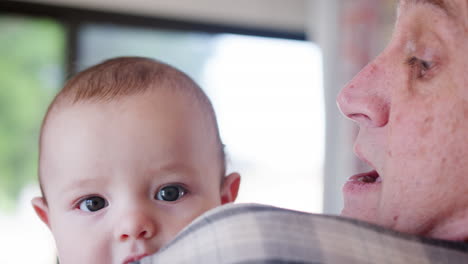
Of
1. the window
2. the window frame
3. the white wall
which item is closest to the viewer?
the window

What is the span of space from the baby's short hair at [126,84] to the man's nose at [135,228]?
0.21 m

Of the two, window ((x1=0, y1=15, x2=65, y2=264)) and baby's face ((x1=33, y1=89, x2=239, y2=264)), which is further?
window ((x1=0, y1=15, x2=65, y2=264))

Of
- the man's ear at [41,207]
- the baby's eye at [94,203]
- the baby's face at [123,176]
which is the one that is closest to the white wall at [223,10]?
the man's ear at [41,207]

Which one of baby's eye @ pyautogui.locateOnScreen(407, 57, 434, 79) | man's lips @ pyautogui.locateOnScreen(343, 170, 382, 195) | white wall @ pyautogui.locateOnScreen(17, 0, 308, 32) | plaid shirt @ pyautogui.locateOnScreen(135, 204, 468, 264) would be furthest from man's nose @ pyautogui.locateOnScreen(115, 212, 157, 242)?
white wall @ pyautogui.locateOnScreen(17, 0, 308, 32)

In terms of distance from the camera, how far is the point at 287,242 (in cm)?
64

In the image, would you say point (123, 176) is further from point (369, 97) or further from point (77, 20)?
point (77, 20)

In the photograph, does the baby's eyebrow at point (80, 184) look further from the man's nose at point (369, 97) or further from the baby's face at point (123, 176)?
the man's nose at point (369, 97)

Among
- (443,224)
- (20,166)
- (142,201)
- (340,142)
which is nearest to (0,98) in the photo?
(20,166)

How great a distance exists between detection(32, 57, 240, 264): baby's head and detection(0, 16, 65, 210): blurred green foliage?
124 inches

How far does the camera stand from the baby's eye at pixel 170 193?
937 mm

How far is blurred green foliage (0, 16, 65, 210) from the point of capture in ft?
13.1

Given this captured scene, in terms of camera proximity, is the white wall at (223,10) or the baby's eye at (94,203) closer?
the baby's eye at (94,203)

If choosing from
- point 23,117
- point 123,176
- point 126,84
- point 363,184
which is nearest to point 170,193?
point 123,176

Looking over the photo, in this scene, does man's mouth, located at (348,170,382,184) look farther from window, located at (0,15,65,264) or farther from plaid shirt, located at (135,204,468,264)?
window, located at (0,15,65,264)
